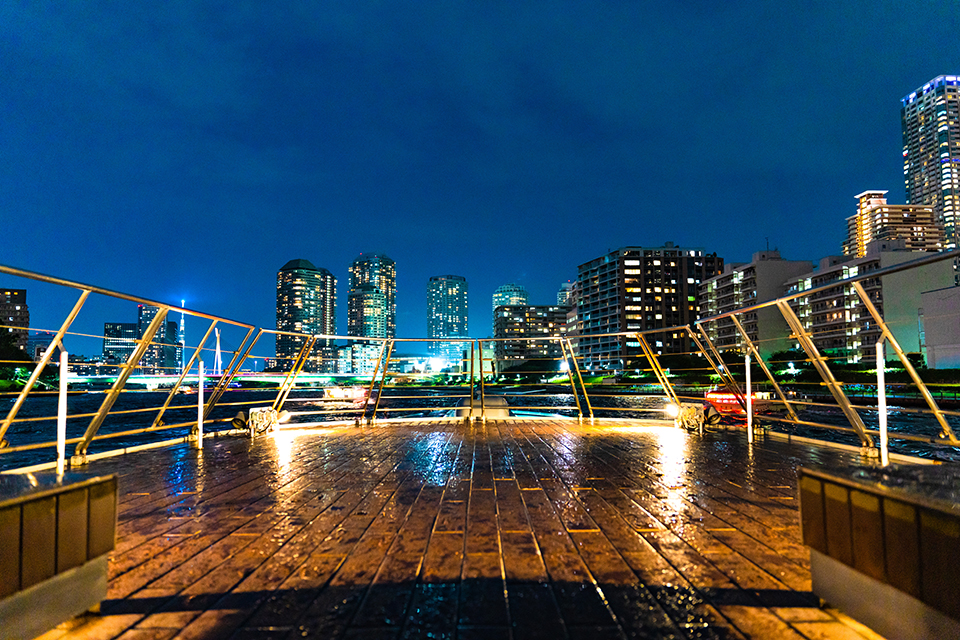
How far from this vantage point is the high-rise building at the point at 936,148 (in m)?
164

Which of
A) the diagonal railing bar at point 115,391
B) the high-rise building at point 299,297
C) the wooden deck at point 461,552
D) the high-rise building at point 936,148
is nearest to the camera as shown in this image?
the wooden deck at point 461,552

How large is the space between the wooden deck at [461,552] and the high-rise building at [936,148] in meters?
219

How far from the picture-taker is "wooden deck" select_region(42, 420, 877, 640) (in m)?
1.45

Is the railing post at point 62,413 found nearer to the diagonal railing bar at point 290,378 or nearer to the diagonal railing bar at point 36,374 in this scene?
the diagonal railing bar at point 36,374

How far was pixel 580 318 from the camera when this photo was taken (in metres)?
109

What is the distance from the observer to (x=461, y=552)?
6.75 ft

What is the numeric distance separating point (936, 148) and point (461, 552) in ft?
808

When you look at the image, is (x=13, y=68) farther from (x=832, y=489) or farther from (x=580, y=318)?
(x=832, y=489)

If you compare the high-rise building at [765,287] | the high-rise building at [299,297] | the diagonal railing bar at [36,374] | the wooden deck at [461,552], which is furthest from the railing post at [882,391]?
the high-rise building at [299,297]

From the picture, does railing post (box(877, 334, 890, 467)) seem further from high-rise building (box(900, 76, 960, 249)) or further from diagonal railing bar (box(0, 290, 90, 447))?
high-rise building (box(900, 76, 960, 249))

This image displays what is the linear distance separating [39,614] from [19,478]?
15.9 inches

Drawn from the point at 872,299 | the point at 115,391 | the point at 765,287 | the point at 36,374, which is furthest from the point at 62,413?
the point at 765,287

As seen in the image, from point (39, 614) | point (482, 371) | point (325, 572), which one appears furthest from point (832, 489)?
point (482, 371)

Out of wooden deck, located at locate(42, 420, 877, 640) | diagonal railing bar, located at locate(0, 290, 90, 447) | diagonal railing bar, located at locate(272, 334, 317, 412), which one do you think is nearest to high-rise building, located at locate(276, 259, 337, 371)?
diagonal railing bar, located at locate(272, 334, 317, 412)
